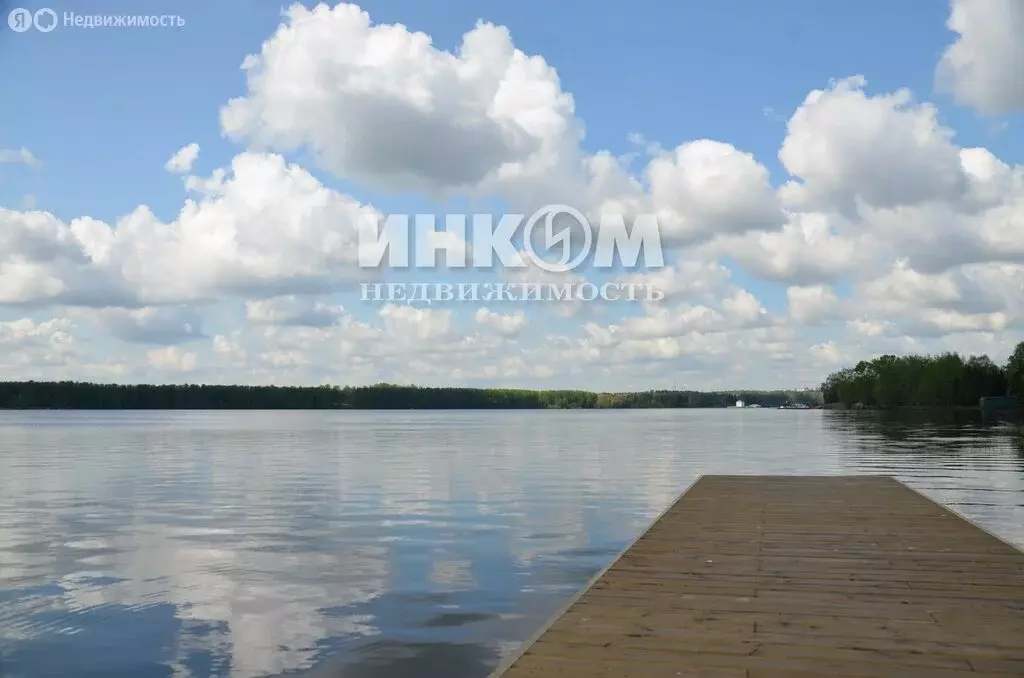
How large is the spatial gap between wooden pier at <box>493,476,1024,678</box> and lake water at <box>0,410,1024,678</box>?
1288 mm

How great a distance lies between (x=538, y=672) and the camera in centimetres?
583

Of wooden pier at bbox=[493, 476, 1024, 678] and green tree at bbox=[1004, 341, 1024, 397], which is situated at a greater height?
green tree at bbox=[1004, 341, 1024, 397]

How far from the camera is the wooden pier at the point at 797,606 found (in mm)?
5969

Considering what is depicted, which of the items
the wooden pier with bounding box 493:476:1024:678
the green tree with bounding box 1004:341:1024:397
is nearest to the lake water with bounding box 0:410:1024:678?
the wooden pier with bounding box 493:476:1024:678

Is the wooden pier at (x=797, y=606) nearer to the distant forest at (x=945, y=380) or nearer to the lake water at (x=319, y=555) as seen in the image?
the lake water at (x=319, y=555)

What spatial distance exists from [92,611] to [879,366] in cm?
19303

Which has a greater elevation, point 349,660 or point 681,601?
point 681,601

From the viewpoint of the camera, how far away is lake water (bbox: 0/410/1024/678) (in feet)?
27.3

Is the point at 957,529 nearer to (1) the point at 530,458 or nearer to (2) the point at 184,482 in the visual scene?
(2) the point at 184,482

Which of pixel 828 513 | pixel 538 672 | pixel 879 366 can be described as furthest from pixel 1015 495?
pixel 879 366

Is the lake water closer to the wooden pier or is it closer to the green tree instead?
the wooden pier

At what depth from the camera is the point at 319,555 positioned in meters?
13.3

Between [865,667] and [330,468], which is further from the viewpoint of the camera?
[330,468]

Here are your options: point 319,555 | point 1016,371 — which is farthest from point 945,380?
point 319,555
